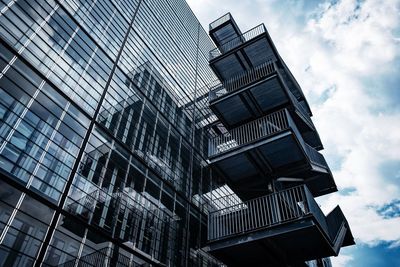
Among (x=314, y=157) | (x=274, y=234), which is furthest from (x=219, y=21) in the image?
(x=274, y=234)

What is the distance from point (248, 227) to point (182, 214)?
7.49ft

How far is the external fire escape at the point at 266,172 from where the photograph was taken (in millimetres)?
9648

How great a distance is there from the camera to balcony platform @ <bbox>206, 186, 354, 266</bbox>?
9.15 m

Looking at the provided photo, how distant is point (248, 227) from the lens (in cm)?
1019

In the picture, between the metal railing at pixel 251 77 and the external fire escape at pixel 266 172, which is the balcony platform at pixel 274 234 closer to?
the external fire escape at pixel 266 172

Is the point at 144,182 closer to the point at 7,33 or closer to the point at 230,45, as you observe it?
the point at 7,33

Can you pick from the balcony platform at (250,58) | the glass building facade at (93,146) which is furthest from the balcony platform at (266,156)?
the balcony platform at (250,58)

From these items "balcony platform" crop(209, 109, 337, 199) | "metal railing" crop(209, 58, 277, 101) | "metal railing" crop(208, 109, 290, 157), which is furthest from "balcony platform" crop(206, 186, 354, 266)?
"metal railing" crop(209, 58, 277, 101)

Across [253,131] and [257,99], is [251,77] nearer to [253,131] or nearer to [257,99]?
[257,99]

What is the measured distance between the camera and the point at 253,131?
40.3 ft

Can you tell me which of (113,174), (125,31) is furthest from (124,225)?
(125,31)

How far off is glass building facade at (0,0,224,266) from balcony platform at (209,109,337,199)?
4.52ft

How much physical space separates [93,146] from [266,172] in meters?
7.05

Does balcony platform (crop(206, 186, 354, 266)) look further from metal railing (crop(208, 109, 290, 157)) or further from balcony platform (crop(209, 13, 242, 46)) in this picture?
balcony platform (crop(209, 13, 242, 46))
